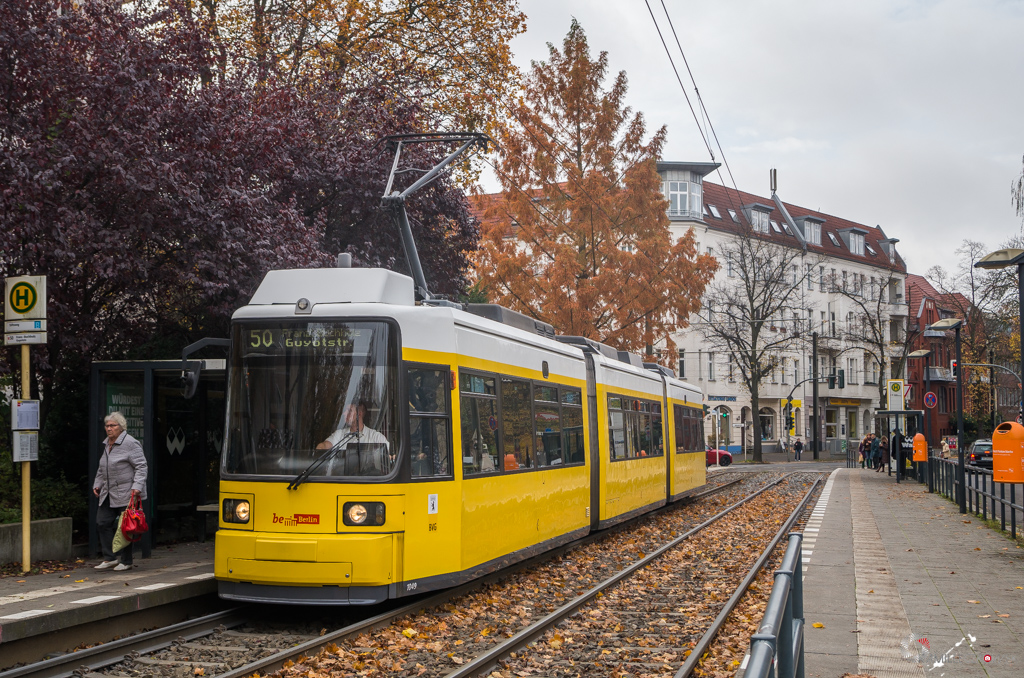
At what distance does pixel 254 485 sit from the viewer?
9500 millimetres

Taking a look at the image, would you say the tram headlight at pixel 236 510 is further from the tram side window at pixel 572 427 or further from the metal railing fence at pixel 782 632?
the metal railing fence at pixel 782 632

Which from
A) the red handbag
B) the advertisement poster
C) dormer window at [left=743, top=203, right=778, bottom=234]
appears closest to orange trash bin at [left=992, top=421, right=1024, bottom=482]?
the red handbag

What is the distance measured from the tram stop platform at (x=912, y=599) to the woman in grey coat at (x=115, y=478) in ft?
22.4

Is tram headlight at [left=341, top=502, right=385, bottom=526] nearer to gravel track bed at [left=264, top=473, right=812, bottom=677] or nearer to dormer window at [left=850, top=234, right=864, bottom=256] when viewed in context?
gravel track bed at [left=264, top=473, right=812, bottom=677]

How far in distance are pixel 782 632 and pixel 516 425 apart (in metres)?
7.63

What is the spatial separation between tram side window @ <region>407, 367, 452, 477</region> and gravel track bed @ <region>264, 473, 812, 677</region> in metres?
1.34

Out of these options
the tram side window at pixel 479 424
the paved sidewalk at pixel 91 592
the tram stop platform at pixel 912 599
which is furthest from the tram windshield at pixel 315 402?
the tram stop platform at pixel 912 599

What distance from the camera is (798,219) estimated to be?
8056 centimetres

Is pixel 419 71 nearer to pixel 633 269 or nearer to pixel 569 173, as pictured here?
pixel 569 173

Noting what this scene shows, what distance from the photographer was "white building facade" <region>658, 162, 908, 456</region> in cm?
6744

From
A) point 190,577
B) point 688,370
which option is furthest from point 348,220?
point 688,370

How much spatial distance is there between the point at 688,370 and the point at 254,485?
5986 centimetres

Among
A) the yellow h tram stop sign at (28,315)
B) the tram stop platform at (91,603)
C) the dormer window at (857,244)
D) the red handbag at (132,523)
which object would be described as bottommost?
the tram stop platform at (91,603)

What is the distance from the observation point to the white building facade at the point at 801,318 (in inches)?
2655
